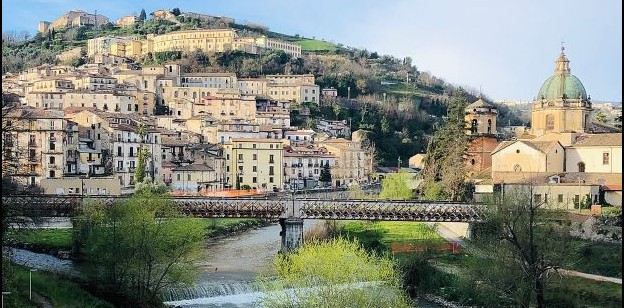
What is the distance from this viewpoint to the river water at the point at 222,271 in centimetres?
2753

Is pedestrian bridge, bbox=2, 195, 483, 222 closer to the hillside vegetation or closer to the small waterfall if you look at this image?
the small waterfall

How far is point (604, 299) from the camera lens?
2494 centimetres

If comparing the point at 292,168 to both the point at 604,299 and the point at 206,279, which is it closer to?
the point at 206,279

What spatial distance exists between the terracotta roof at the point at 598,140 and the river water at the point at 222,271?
21109 millimetres

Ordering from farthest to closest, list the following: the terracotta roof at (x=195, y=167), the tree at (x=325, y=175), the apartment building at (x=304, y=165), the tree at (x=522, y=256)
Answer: the tree at (x=325, y=175) → the apartment building at (x=304, y=165) → the terracotta roof at (x=195, y=167) → the tree at (x=522, y=256)

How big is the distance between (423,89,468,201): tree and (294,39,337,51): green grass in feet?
306

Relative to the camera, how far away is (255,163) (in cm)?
6394

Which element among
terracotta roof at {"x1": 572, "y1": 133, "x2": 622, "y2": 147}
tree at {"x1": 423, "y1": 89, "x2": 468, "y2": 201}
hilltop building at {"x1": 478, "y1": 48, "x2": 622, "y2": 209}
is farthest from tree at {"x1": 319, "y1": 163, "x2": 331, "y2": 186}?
terracotta roof at {"x1": 572, "y1": 133, "x2": 622, "y2": 147}

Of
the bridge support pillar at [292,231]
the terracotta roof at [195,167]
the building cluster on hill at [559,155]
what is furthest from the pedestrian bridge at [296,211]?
the terracotta roof at [195,167]

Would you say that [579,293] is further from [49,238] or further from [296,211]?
[49,238]

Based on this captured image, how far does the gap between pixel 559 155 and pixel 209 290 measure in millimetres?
28475

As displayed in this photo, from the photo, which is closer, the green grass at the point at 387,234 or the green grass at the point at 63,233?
the green grass at the point at 63,233

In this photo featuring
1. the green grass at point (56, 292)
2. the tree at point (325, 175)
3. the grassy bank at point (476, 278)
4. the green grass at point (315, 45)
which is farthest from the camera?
the green grass at point (315, 45)

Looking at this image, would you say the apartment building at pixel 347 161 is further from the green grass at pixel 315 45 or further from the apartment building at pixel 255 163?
the green grass at pixel 315 45
